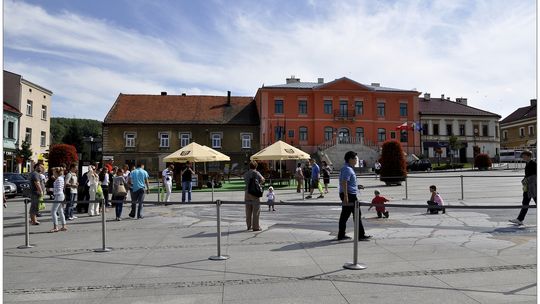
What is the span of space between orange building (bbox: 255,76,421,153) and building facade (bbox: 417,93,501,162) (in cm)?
1231

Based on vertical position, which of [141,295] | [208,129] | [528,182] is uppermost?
[208,129]

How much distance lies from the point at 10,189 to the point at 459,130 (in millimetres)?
62721

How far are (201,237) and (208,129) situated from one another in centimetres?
4622

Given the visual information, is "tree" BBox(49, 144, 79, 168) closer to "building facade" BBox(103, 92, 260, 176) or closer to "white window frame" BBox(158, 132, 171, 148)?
"building facade" BBox(103, 92, 260, 176)

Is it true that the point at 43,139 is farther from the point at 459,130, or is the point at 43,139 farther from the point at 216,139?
the point at 459,130

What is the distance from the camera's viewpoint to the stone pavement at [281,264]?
562cm

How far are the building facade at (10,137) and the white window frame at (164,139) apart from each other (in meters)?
15.3

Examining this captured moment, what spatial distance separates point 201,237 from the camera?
10.2 meters

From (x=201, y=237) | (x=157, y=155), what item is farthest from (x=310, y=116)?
(x=201, y=237)

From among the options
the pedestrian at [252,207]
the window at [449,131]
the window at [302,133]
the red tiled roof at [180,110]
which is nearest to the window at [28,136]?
the red tiled roof at [180,110]

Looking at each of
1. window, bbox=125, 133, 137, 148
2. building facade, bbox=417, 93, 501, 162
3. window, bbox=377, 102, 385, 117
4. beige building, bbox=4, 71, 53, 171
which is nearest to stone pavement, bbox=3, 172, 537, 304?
beige building, bbox=4, 71, 53, 171

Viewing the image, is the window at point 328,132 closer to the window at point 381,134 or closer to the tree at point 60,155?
the window at point 381,134

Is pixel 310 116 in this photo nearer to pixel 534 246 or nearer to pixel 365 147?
pixel 365 147

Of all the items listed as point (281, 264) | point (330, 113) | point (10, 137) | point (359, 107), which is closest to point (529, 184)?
point (281, 264)
